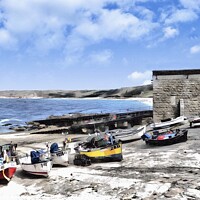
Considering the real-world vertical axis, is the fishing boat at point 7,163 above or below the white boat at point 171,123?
below

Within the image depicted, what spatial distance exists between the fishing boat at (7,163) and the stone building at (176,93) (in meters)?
14.9

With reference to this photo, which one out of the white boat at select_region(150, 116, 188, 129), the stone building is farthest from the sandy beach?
the stone building

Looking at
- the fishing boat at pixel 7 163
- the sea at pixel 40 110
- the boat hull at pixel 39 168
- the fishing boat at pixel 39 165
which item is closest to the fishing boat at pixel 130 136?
the fishing boat at pixel 7 163

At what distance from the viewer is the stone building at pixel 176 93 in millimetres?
28609

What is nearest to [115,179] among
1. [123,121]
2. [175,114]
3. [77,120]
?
[175,114]

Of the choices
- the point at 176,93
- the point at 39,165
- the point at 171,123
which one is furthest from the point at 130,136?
the point at 39,165

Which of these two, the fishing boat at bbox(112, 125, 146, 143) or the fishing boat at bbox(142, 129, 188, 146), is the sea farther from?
the fishing boat at bbox(142, 129, 188, 146)

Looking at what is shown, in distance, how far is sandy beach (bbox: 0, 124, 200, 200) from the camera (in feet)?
40.2

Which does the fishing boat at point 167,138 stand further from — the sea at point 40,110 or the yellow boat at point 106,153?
the sea at point 40,110

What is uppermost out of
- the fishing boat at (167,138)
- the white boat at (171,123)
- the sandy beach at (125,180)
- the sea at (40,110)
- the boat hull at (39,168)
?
the sea at (40,110)

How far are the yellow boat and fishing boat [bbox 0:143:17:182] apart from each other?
4.08m

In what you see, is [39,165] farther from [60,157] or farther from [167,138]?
[167,138]

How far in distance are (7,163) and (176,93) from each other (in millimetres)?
17614

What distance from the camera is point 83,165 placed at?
58.4 feet
